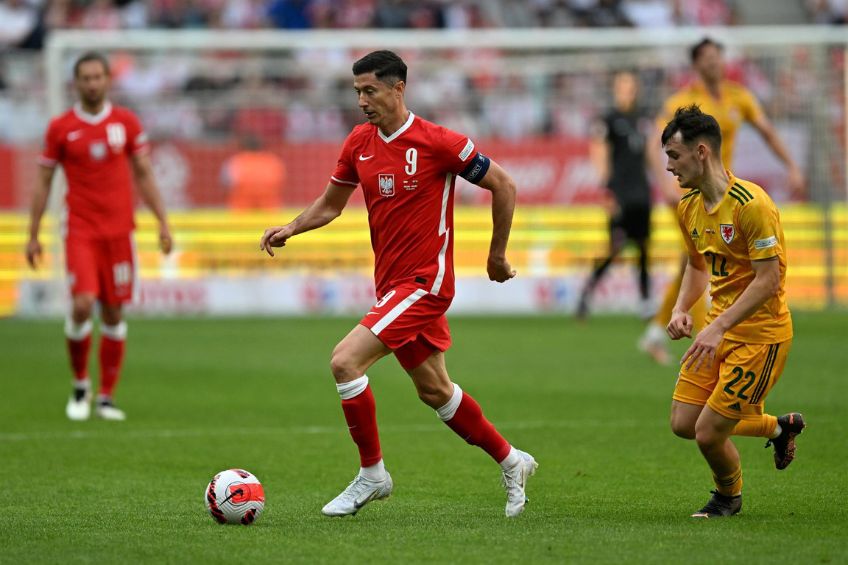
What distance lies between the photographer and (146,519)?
6941 millimetres

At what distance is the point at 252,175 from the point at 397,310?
15.2 metres

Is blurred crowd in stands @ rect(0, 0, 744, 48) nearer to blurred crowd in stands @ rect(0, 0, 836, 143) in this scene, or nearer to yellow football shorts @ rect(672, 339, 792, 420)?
blurred crowd in stands @ rect(0, 0, 836, 143)

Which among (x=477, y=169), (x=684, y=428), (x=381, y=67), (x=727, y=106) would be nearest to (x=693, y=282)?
(x=684, y=428)

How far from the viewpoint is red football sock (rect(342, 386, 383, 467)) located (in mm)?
6934

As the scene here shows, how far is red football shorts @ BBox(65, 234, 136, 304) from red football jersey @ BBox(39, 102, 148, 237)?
76 millimetres

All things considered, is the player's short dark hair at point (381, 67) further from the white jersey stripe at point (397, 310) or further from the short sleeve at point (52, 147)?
the short sleeve at point (52, 147)

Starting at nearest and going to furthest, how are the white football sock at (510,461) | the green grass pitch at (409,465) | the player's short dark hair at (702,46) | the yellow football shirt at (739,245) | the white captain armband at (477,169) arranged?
the green grass pitch at (409,465) → the yellow football shirt at (739,245) → the white captain armband at (477,169) → the white football sock at (510,461) → the player's short dark hair at (702,46)

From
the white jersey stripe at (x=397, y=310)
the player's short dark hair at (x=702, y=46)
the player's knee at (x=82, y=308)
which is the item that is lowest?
the player's knee at (x=82, y=308)

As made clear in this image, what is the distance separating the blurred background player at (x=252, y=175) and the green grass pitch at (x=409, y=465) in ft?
20.0

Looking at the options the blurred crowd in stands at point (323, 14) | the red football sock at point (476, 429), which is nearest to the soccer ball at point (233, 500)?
the red football sock at point (476, 429)

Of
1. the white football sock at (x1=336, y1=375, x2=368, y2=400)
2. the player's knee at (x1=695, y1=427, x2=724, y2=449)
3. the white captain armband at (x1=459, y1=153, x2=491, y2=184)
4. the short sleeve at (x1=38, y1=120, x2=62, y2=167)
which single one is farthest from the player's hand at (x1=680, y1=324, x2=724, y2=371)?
the short sleeve at (x1=38, y1=120, x2=62, y2=167)

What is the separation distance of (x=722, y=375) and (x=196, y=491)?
2.95m

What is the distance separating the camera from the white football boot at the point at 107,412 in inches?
436

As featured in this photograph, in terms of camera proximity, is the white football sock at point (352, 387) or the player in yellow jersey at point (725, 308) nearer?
the player in yellow jersey at point (725, 308)
